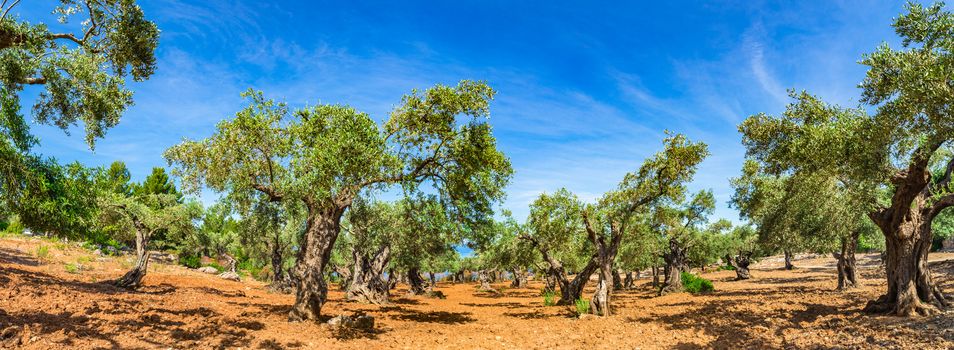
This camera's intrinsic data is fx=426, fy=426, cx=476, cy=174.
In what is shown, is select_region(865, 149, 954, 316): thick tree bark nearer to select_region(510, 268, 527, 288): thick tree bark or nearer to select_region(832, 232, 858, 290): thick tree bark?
select_region(832, 232, 858, 290): thick tree bark

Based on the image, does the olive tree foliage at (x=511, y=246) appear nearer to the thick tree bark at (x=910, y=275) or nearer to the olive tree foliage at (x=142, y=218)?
the thick tree bark at (x=910, y=275)

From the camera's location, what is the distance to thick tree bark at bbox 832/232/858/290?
29672mm

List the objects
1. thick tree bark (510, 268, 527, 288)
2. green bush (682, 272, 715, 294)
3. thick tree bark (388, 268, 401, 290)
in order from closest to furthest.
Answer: green bush (682, 272, 715, 294), thick tree bark (388, 268, 401, 290), thick tree bark (510, 268, 527, 288)

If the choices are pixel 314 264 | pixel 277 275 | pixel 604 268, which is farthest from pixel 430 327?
pixel 277 275

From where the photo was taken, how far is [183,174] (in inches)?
770

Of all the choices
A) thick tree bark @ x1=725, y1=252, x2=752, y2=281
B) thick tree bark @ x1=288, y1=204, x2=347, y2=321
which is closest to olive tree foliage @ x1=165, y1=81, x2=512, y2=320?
thick tree bark @ x1=288, y1=204, x2=347, y2=321

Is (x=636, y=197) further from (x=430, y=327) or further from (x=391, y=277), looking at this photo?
(x=391, y=277)

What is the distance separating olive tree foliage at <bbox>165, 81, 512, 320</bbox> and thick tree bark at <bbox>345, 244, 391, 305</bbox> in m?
13.8

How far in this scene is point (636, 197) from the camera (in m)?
23.4

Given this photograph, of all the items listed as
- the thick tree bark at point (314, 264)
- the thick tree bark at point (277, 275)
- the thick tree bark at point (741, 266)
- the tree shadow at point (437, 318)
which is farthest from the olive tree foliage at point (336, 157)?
the thick tree bark at point (741, 266)

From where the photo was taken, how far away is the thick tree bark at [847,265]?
29672 mm

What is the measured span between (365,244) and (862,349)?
28.2 meters

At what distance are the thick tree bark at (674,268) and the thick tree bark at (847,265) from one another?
11.3 m

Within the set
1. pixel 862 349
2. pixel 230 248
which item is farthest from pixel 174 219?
pixel 230 248
